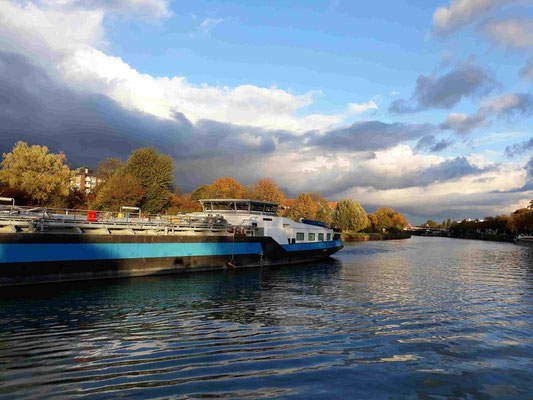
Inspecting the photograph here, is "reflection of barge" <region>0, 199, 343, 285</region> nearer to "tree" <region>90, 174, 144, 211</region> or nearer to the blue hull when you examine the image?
the blue hull

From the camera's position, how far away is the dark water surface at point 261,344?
7223mm

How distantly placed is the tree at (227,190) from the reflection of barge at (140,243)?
169 feet

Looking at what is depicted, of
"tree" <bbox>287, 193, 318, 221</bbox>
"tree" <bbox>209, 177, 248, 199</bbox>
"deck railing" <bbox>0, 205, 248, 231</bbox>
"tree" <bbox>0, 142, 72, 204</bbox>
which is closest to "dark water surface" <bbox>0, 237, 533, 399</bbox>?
"deck railing" <bbox>0, 205, 248, 231</bbox>

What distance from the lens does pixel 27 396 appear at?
6613mm

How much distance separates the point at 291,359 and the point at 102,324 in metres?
7.51

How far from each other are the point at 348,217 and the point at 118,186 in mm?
80022

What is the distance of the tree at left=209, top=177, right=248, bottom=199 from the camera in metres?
89.7

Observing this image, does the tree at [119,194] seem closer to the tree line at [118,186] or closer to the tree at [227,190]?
the tree line at [118,186]

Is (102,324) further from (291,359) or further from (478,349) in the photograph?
(478,349)

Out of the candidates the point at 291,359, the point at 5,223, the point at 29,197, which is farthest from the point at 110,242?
the point at 29,197

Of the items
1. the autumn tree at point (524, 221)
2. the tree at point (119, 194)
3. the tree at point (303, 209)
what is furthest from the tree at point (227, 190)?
the autumn tree at point (524, 221)

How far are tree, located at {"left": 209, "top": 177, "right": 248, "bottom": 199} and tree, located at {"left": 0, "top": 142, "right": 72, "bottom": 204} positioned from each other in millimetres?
39998

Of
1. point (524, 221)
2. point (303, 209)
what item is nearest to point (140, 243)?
point (303, 209)

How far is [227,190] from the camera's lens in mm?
94125
